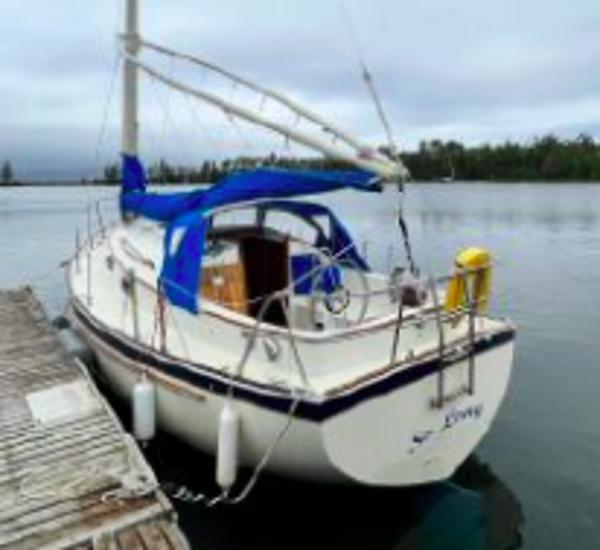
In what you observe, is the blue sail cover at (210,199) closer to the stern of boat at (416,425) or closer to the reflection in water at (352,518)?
the reflection in water at (352,518)

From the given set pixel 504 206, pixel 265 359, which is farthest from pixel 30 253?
pixel 504 206

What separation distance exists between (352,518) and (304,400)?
1724mm

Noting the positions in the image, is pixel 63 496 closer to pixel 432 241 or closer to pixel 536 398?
pixel 536 398

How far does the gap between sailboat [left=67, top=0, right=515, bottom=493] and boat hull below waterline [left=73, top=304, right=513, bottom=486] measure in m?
0.01

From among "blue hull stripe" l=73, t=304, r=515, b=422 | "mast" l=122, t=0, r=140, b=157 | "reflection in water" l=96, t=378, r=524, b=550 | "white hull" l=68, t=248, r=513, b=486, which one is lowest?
"reflection in water" l=96, t=378, r=524, b=550

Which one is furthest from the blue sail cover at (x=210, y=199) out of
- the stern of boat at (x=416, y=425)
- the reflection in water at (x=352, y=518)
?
the stern of boat at (x=416, y=425)

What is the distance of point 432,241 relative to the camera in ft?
114

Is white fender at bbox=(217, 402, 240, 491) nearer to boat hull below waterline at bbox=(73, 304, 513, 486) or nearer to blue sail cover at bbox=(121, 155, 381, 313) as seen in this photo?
boat hull below waterline at bbox=(73, 304, 513, 486)

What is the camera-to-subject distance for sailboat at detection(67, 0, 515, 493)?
22.6 feet

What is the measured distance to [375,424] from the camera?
22.3 ft

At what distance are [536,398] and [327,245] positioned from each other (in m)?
3.93

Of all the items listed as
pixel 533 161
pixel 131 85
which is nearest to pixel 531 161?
pixel 533 161

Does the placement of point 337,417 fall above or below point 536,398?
above

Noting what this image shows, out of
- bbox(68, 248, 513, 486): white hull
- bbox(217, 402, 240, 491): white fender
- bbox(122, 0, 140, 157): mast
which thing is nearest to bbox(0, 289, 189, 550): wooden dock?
bbox(217, 402, 240, 491): white fender
